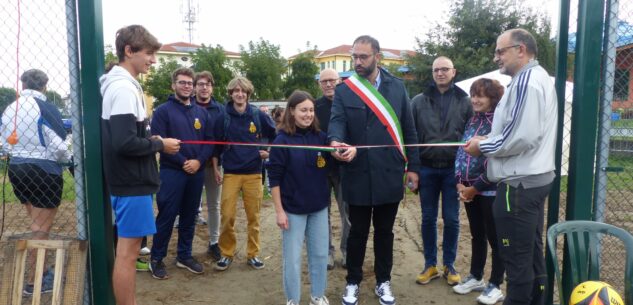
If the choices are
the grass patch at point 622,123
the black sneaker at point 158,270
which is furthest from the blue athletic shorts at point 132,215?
the grass patch at point 622,123

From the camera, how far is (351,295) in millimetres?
3828

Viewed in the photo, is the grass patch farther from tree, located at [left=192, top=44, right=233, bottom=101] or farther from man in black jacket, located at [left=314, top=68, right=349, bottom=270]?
tree, located at [left=192, top=44, right=233, bottom=101]

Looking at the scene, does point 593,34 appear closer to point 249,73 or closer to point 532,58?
point 532,58

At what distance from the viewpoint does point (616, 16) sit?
3.21m

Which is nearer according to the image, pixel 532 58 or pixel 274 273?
pixel 532 58

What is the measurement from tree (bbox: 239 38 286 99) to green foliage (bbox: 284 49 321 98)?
1.14m

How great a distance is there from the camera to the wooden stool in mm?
3068

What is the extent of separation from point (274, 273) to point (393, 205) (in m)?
1.67

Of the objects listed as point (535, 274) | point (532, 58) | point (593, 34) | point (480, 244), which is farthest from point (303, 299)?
point (593, 34)

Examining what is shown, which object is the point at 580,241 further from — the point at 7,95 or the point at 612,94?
the point at 7,95

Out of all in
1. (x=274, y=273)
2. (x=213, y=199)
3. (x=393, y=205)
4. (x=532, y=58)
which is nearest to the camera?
(x=532, y=58)

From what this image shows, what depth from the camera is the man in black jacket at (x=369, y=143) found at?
11.9 ft

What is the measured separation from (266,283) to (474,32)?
767 inches

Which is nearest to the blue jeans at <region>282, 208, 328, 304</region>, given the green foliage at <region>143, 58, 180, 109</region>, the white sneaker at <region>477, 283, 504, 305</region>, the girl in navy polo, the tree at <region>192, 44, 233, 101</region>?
the girl in navy polo
